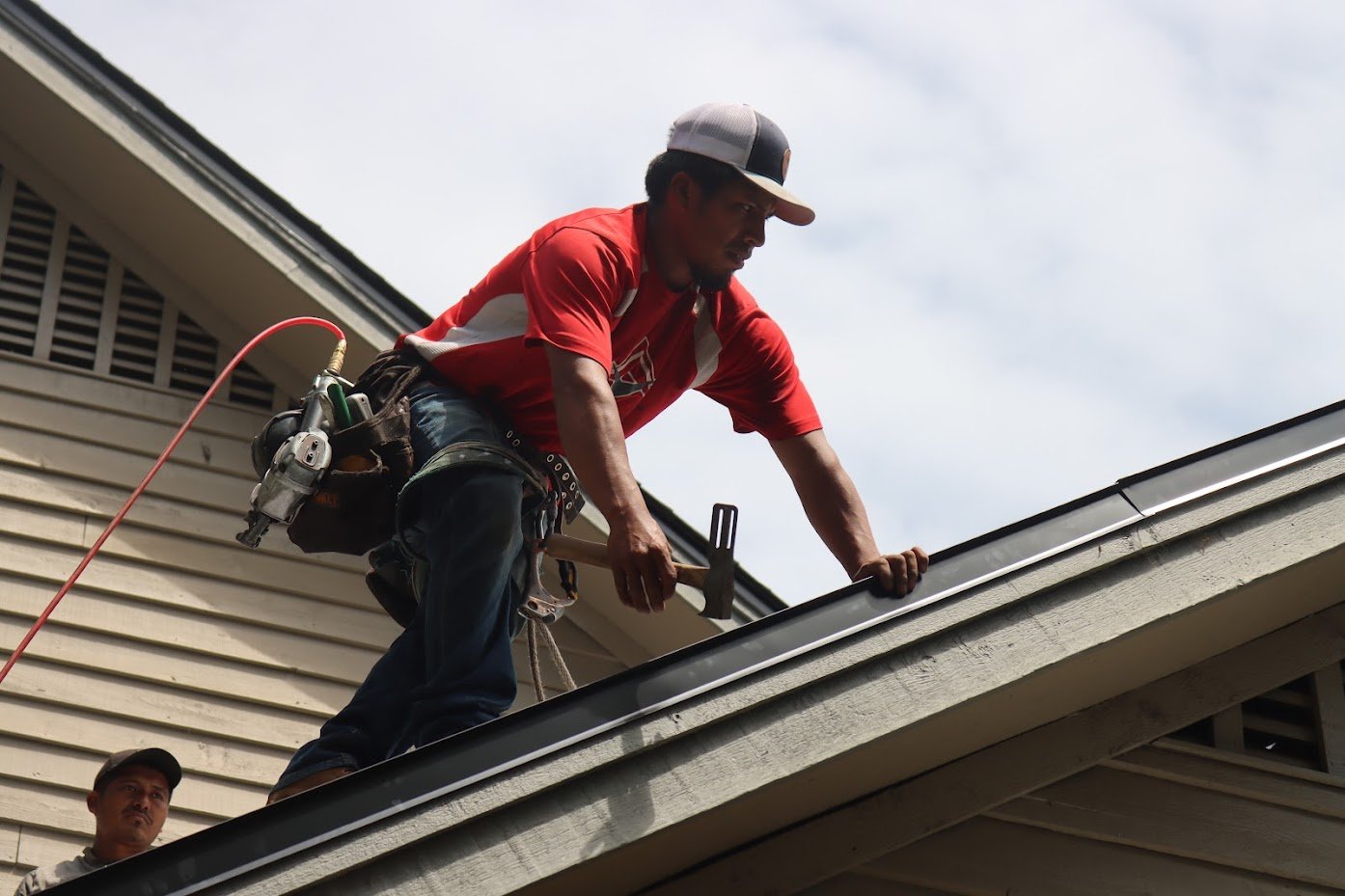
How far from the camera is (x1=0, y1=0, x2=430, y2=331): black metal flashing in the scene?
7.43 m

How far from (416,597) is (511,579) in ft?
0.95

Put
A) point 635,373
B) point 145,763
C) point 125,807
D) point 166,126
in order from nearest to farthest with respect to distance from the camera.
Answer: point 635,373, point 125,807, point 145,763, point 166,126

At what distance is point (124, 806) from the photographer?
210 inches

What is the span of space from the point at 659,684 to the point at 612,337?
4.10 ft

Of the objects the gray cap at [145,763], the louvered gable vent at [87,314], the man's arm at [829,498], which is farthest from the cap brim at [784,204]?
the louvered gable vent at [87,314]

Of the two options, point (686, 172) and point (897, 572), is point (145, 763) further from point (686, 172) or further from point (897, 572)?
point (897, 572)

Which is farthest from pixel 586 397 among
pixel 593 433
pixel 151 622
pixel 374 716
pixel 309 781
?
pixel 151 622

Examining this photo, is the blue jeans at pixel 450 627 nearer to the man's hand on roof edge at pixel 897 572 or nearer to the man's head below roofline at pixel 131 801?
the man's hand on roof edge at pixel 897 572

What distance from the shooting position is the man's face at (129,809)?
5258mm

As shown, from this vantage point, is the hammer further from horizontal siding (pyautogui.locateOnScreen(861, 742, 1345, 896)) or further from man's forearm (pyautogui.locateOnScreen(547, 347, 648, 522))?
horizontal siding (pyautogui.locateOnScreen(861, 742, 1345, 896))

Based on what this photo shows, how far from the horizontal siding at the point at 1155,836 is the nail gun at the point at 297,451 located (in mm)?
1623

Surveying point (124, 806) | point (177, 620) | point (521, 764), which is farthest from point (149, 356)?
point (521, 764)

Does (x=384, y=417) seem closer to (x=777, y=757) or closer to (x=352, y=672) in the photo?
(x=777, y=757)

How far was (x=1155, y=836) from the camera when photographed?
420cm
